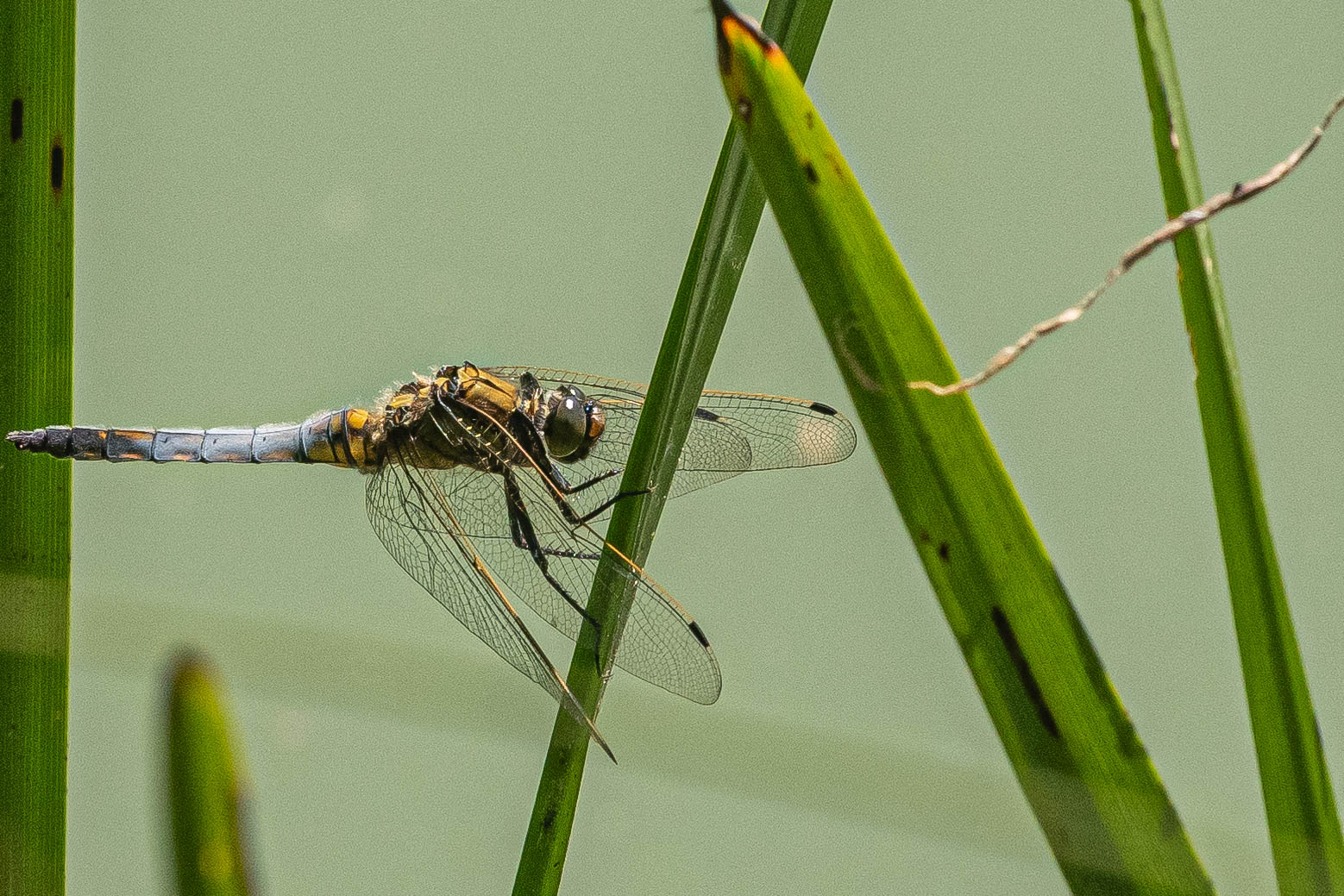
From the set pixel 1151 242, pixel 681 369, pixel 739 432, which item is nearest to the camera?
pixel 1151 242

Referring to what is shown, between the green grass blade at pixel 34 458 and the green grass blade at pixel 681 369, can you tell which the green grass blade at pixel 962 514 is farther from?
the green grass blade at pixel 34 458

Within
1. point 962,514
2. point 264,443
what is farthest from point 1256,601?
point 264,443

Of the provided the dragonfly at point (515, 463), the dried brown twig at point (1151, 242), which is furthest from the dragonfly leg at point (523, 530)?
the dried brown twig at point (1151, 242)

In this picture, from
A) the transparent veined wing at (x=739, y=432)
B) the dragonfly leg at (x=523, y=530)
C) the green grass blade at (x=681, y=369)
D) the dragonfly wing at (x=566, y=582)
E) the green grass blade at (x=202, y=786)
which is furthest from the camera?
the transparent veined wing at (x=739, y=432)

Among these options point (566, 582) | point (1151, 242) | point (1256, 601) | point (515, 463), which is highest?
point (1151, 242)

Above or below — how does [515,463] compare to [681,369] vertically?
below

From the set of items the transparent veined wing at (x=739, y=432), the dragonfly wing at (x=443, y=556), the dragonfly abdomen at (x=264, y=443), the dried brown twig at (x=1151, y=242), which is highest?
the dried brown twig at (x=1151, y=242)

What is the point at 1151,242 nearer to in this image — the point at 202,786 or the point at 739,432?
the point at 202,786

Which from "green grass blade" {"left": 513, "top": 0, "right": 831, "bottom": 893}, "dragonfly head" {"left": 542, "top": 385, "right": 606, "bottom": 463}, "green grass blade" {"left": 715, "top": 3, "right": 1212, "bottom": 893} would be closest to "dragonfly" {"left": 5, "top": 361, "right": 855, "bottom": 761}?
"dragonfly head" {"left": 542, "top": 385, "right": 606, "bottom": 463}

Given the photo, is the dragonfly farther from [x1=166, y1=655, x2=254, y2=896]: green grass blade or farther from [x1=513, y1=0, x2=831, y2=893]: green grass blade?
[x1=166, y1=655, x2=254, y2=896]: green grass blade
